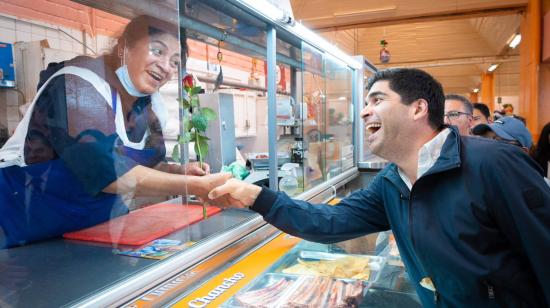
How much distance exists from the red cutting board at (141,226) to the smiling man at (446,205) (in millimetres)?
385

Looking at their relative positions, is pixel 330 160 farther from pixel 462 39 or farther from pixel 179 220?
pixel 462 39

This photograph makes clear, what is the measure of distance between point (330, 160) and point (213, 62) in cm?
272

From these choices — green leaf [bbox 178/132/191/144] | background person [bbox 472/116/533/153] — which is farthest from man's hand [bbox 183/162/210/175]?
background person [bbox 472/116/533/153]

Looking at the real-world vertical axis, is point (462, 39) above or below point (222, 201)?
above

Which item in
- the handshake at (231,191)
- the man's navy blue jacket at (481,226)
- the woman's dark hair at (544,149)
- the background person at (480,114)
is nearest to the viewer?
the man's navy blue jacket at (481,226)

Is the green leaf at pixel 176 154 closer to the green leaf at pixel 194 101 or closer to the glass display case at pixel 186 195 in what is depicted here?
the glass display case at pixel 186 195

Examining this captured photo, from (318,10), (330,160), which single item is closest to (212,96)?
(330,160)

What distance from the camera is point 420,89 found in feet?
5.11

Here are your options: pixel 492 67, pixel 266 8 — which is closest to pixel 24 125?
pixel 266 8

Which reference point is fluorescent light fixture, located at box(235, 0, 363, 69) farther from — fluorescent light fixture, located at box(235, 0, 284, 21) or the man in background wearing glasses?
the man in background wearing glasses

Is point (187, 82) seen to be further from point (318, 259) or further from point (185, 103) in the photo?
point (318, 259)

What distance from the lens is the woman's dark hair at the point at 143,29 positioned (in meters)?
1.79

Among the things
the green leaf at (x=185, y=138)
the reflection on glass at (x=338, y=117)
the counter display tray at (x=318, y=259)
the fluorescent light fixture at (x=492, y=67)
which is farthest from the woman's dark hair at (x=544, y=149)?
the fluorescent light fixture at (x=492, y=67)

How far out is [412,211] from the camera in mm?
1442
